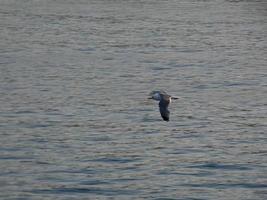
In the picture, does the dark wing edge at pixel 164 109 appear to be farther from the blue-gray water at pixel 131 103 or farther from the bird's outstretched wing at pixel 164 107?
the blue-gray water at pixel 131 103

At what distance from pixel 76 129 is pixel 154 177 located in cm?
499

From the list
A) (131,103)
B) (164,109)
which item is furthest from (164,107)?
(131,103)

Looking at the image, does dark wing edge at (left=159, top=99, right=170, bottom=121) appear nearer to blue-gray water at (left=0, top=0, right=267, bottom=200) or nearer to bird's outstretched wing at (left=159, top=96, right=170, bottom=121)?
bird's outstretched wing at (left=159, top=96, right=170, bottom=121)

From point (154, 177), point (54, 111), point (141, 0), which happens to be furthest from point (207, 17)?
→ point (154, 177)

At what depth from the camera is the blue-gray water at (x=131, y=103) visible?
78.4ft

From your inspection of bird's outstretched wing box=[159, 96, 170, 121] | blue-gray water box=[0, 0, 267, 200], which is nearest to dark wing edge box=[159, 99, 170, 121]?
bird's outstretched wing box=[159, 96, 170, 121]

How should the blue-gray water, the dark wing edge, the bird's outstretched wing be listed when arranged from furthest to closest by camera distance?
the blue-gray water
the bird's outstretched wing
the dark wing edge

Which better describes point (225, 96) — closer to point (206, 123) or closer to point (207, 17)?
point (206, 123)

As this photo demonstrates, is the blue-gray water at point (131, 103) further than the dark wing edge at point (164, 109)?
Yes

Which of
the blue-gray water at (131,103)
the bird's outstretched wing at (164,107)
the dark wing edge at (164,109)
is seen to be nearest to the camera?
the dark wing edge at (164,109)

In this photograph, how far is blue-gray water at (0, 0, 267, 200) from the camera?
941 inches

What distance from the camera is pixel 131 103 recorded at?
3172cm

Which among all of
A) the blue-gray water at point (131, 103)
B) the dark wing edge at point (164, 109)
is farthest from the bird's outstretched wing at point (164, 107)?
the blue-gray water at point (131, 103)

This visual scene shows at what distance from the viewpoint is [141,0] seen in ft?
184
